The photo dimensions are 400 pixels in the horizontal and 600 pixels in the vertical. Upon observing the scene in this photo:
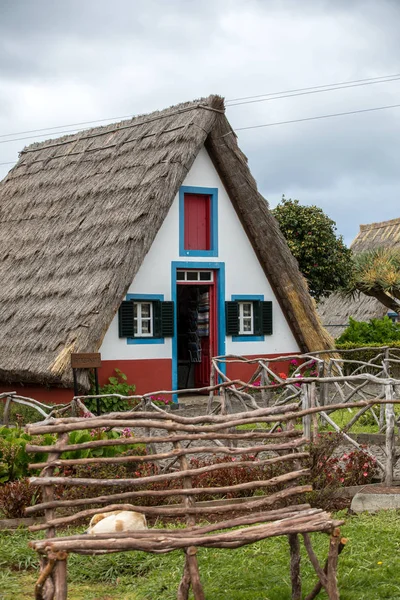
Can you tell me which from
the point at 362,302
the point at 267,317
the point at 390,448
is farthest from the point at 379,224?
the point at 390,448

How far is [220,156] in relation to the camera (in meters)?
18.3

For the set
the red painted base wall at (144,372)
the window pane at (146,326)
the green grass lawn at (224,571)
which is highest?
the window pane at (146,326)

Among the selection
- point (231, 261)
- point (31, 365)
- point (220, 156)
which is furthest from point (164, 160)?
point (31, 365)

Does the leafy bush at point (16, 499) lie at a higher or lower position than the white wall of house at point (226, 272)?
lower

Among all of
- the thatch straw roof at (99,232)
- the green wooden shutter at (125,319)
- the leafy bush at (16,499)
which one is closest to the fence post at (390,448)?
the leafy bush at (16,499)

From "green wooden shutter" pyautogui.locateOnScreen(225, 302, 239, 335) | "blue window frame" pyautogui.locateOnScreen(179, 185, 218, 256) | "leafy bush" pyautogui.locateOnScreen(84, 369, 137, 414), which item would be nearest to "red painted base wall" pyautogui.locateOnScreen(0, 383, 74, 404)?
"leafy bush" pyautogui.locateOnScreen(84, 369, 137, 414)

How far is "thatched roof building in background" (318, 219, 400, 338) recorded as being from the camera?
30.5 meters

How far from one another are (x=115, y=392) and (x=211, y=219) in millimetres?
4211

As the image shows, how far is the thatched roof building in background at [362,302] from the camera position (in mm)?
30484

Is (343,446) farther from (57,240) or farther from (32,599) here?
Answer: (57,240)

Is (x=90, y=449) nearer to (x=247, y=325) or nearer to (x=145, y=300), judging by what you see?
(x=145, y=300)

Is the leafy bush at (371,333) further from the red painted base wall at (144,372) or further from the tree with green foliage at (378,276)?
the red painted base wall at (144,372)

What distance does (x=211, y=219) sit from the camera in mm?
18406

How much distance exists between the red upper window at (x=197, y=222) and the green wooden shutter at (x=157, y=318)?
1347 millimetres
